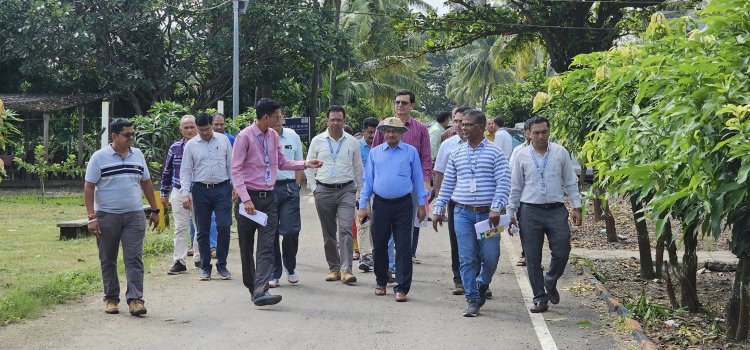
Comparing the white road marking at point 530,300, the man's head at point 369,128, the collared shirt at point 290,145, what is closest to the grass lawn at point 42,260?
the collared shirt at point 290,145

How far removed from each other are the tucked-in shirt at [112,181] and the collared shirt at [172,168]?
109 inches

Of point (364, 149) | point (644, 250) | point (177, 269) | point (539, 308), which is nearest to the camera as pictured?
point (539, 308)

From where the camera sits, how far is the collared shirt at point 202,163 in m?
12.1

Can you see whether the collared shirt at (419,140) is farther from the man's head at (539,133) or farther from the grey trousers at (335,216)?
the man's head at (539,133)

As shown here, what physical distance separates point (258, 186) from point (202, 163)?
6.61 ft

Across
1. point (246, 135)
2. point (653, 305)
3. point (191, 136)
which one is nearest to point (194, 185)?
point (191, 136)

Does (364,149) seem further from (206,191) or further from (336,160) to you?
(206,191)

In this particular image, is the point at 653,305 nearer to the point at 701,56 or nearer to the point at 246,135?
the point at 701,56

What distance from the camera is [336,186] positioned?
12.1 m

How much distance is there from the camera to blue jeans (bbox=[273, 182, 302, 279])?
11328mm

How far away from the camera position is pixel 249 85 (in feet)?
120

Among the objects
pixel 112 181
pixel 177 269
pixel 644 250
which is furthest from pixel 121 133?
pixel 644 250

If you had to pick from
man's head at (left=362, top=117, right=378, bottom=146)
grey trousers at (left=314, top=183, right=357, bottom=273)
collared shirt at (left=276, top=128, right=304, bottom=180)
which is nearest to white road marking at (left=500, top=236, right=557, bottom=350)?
grey trousers at (left=314, top=183, right=357, bottom=273)

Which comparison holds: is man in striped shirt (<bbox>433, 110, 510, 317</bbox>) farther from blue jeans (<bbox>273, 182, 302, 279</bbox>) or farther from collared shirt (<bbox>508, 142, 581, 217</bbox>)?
blue jeans (<bbox>273, 182, 302, 279</bbox>)
